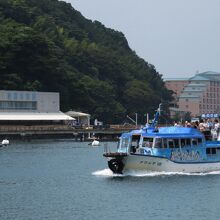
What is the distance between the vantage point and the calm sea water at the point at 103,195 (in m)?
54.2

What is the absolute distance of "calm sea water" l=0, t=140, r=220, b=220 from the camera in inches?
2135

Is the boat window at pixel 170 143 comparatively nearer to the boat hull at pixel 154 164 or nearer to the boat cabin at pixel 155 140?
the boat cabin at pixel 155 140

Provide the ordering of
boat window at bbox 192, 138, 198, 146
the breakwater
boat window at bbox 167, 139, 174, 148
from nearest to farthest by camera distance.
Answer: boat window at bbox 167, 139, 174, 148
boat window at bbox 192, 138, 198, 146
the breakwater

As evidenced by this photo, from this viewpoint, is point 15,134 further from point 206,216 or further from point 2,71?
point 206,216

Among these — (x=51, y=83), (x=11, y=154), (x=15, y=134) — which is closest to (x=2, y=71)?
(x=51, y=83)

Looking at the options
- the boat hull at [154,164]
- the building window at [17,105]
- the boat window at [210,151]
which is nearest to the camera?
the boat hull at [154,164]

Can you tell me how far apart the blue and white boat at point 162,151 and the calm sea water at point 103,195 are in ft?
2.71

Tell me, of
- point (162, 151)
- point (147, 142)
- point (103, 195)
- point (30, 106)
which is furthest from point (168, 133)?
point (30, 106)

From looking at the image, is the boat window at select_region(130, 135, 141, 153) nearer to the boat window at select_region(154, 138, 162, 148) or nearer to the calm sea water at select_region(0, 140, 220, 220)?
the boat window at select_region(154, 138, 162, 148)

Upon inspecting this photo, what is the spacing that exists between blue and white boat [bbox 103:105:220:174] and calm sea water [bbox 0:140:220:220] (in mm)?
825

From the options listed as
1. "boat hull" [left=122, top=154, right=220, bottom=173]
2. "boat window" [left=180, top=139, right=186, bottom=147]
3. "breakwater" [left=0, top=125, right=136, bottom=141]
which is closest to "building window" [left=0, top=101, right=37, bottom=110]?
"breakwater" [left=0, top=125, right=136, bottom=141]

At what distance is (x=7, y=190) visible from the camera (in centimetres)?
6675

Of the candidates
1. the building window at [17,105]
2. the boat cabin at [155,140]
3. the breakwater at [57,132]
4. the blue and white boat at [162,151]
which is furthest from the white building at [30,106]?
the boat cabin at [155,140]

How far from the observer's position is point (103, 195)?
62062 mm
